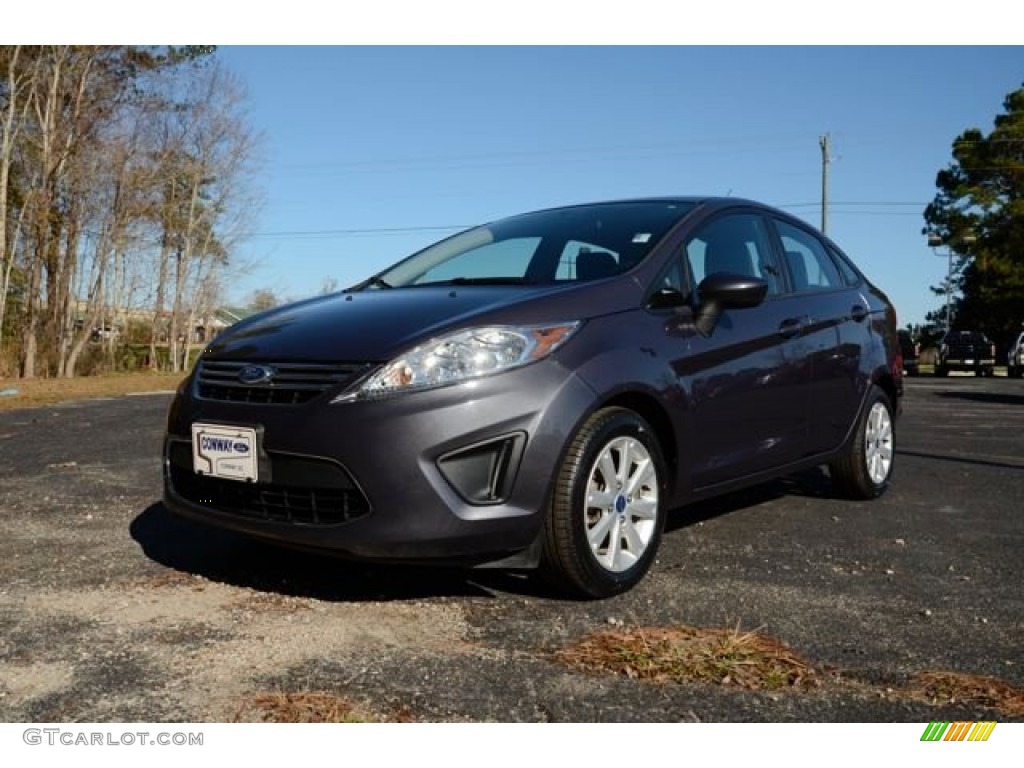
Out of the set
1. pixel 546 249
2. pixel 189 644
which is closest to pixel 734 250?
pixel 546 249

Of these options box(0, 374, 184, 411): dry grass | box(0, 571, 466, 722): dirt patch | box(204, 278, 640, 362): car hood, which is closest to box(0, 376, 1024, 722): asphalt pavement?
box(0, 571, 466, 722): dirt patch

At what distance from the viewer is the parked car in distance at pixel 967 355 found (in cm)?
2824

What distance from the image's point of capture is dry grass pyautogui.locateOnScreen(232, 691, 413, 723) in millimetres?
2197

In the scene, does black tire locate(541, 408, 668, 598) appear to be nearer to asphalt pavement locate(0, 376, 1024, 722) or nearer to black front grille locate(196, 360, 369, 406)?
asphalt pavement locate(0, 376, 1024, 722)

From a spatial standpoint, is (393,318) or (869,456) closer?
(393,318)

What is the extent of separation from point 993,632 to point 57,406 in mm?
12414

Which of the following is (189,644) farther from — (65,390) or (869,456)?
(65,390)

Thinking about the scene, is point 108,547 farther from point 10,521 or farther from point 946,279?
point 946,279

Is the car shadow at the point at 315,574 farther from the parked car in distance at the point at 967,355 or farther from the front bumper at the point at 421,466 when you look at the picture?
the parked car in distance at the point at 967,355

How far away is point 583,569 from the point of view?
10.3 feet

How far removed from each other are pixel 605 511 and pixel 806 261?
2.35m
